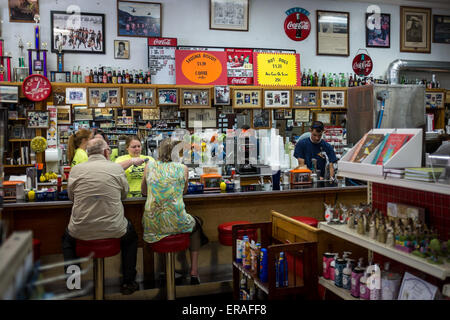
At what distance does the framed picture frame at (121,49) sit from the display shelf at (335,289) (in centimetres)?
609

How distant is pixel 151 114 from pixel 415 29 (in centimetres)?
630

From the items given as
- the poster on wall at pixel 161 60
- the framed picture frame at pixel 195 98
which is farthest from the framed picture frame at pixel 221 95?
the poster on wall at pixel 161 60

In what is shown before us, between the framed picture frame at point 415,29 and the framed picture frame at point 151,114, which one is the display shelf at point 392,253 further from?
the framed picture frame at point 415,29

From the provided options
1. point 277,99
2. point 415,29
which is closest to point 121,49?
point 277,99

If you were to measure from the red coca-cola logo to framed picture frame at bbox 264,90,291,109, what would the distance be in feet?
5.15

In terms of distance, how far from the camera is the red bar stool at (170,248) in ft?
11.7

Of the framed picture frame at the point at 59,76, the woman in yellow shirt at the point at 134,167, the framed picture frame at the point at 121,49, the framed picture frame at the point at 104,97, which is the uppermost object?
the framed picture frame at the point at 121,49

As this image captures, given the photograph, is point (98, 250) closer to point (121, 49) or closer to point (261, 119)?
point (261, 119)

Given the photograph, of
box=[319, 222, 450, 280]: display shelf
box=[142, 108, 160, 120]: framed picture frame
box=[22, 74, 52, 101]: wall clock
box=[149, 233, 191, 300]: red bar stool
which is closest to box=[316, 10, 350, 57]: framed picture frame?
box=[142, 108, 160, 120]: framed picture frame

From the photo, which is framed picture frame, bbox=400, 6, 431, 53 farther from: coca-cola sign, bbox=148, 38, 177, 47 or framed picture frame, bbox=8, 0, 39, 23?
framed picture frame, bbox=8, 0, 39, 23

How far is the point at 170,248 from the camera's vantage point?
11.8 feet

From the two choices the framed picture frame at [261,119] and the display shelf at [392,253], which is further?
the framed picture frame at [261,119]
